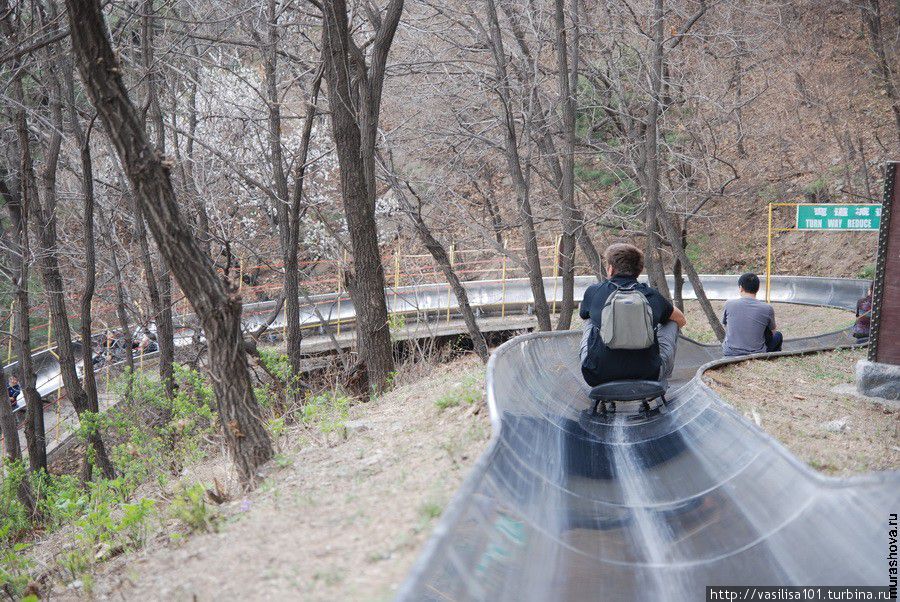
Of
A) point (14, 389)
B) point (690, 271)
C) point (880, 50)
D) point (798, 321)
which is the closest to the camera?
point (690, 271)

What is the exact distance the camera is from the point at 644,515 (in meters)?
5.08

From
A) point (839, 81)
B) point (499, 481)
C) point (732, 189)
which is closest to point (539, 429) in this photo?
point (499, 481)

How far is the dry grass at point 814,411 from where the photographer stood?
19.3ft

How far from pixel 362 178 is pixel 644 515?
780 centimetres

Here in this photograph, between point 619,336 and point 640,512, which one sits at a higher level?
point 619,336

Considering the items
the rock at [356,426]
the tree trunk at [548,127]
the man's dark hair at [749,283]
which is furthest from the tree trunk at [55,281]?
the man's dark hair at [749,283]

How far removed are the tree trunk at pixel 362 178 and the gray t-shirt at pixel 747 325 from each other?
4.73m

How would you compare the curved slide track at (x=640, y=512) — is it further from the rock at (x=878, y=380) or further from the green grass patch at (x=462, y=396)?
the rock at (x=878, y=380)

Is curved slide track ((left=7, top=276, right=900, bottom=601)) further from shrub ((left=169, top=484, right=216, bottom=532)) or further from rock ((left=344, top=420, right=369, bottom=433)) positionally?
shrub ((left=169, top=484, right=216, bottom=532))

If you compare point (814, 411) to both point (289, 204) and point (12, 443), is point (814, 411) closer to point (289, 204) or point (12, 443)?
point (289, 204)

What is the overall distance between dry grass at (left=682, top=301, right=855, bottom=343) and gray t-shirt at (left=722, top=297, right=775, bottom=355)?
11.5 metres

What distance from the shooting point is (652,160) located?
1725cm

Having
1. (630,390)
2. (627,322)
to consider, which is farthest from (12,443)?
(627,322)

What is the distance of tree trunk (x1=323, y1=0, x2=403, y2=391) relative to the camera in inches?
461
